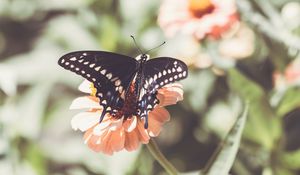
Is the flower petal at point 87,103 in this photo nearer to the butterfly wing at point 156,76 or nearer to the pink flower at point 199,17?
the butterfly wing at point 156,76

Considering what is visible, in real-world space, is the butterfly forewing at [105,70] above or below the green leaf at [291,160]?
above

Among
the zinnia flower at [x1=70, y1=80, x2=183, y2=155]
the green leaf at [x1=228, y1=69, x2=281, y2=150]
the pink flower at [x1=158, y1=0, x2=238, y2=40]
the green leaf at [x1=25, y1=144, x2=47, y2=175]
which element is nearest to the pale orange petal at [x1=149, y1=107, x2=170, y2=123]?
the zinnia flower at [x1=70, y1=80, x2=183, y2=155]

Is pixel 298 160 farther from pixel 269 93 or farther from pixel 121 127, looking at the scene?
pixel 121 127

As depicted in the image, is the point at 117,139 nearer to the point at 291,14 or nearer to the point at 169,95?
the point at 169,95

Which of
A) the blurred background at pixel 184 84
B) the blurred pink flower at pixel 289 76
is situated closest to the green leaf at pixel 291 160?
the blurred background at pixel 184 84

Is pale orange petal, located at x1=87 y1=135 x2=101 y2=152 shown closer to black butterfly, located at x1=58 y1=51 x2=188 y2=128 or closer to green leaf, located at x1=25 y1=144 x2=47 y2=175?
black butterfly, located at x1=58 y1=51 x2=188 y2=128

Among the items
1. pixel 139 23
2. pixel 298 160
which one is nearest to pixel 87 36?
pixel 139 23

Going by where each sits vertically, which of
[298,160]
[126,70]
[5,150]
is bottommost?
[298,160]
